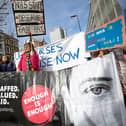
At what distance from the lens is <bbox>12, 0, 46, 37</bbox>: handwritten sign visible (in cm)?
274

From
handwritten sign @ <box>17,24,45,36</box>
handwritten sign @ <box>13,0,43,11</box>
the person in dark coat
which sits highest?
handwritten sign @ <box>13,0,43,11</box>

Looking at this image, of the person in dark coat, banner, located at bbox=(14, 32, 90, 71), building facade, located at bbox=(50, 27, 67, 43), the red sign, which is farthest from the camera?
building facade, located at bbox=(50, 27, 67, 43)

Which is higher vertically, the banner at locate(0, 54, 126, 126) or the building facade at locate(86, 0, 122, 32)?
the building facade at locate(86, 0, 122, 32)

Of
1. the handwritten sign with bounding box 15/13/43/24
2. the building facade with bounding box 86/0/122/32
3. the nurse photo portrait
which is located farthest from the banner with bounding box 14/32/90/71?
the building facade with bounding box 86/0/122/32

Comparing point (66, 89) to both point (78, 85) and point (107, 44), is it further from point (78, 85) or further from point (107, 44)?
point (107, 44)

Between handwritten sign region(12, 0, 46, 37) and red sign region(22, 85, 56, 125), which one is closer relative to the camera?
red sign region(22, 85, 56, 125)

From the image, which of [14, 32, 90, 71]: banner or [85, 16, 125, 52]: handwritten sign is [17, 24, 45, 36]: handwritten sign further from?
[85, 16, 125, 52]: handwritten sign

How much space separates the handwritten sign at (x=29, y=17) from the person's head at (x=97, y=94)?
1.34m

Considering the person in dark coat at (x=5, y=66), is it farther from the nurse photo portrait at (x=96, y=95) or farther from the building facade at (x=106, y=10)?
the building facade at (x=106, y=10)

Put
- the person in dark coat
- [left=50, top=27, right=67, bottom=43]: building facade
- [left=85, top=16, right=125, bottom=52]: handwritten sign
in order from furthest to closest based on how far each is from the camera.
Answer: [left=50, top=27, right=67, bottom=43]: building facade, the person in dark coat, [left=85, top=16, right=125, bottom=52]: handwritten sign

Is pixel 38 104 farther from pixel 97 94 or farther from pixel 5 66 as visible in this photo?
pixel 5 66

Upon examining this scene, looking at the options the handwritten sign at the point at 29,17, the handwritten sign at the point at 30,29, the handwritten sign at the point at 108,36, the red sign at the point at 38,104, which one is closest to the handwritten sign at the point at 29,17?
the handwritten sign at the point at 29,17

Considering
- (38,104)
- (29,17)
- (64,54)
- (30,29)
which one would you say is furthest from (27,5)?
(38,104)

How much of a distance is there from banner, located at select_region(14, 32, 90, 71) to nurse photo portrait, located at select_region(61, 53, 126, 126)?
81 cm
